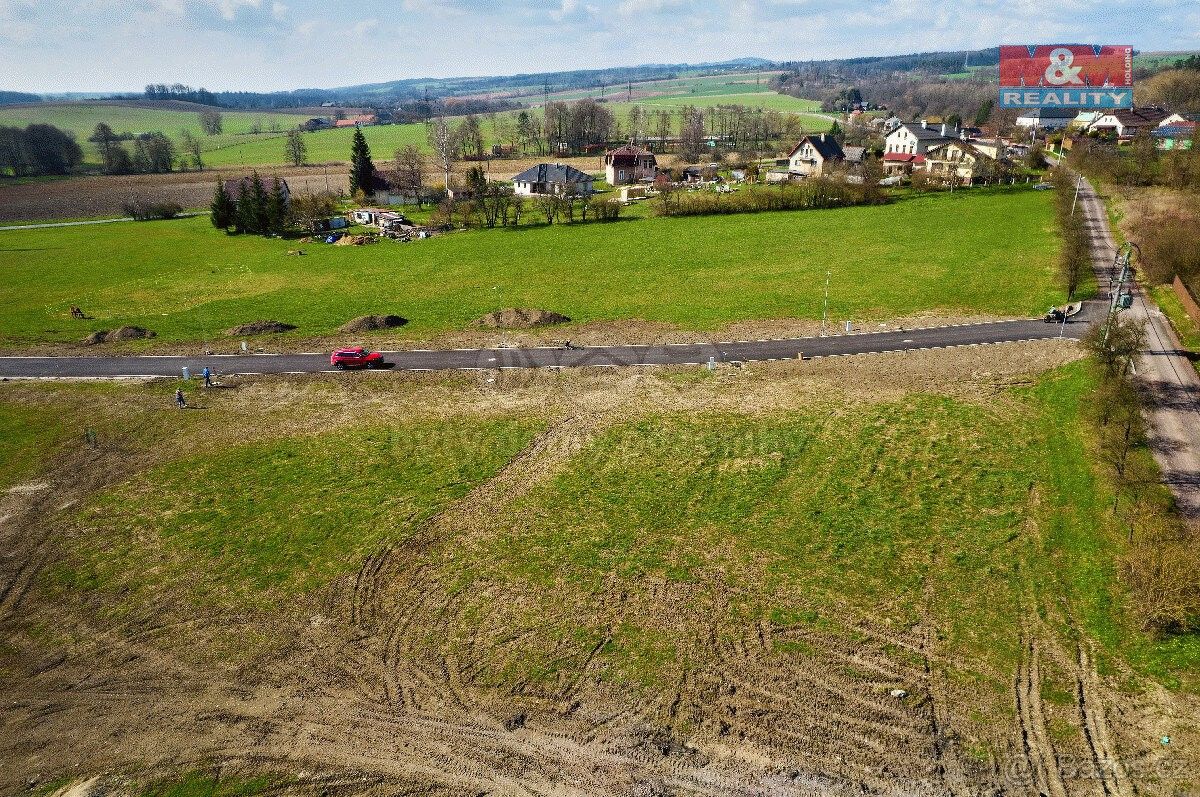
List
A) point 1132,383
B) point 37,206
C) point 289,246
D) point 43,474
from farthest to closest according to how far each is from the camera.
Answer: point 37,206 < point 289,246 < point 1132,383 < point 43,474

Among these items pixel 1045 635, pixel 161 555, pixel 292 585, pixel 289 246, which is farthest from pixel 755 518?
pixel 289 246

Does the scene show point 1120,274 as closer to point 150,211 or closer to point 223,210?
point 223,210

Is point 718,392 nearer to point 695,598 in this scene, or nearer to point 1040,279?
point 695,598

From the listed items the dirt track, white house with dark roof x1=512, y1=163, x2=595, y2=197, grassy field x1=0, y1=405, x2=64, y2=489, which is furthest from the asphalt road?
white house with dark roof x1=512, y1=163, x2=595, y2=197

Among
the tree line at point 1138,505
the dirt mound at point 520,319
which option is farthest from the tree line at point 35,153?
the tree line at point 1138,505

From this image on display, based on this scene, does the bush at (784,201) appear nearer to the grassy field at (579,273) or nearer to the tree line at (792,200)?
the tree line at (792,200)

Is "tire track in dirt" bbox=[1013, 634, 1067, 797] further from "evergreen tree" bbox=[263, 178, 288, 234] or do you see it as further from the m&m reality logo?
the m&m reality logo
